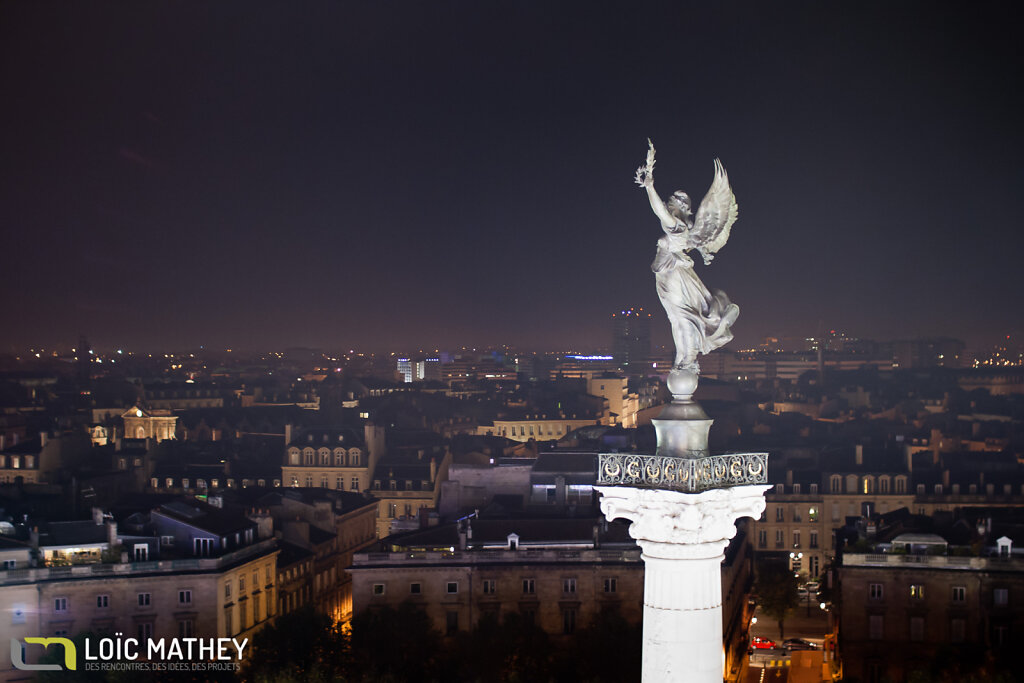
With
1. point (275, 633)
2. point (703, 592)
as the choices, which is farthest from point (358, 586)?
point (703, 592)

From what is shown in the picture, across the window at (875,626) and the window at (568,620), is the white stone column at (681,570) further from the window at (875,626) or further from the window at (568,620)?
the window at (875,626)

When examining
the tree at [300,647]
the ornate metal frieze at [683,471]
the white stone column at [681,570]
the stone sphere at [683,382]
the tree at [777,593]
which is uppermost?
the stone sphere at [683,382]

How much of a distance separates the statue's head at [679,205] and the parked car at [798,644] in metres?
45.3

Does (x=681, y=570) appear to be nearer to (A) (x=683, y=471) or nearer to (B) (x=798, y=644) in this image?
(A) (x=683, y=471)

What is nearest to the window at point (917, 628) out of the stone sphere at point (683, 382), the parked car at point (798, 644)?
the parked car at point (798, 644)

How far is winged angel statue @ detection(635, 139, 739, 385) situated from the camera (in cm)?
1140

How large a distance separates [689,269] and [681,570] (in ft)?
9.07

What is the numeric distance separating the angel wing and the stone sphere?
1.15 m

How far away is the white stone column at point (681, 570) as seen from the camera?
10852 mm

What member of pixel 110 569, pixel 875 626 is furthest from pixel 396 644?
pixel 875 626

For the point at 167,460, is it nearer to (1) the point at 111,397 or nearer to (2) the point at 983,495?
(2) the point at 983,495

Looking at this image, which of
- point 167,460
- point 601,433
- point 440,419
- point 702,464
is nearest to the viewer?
point 702,464

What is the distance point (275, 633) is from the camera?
40656 millimetres

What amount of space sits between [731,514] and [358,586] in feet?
112
